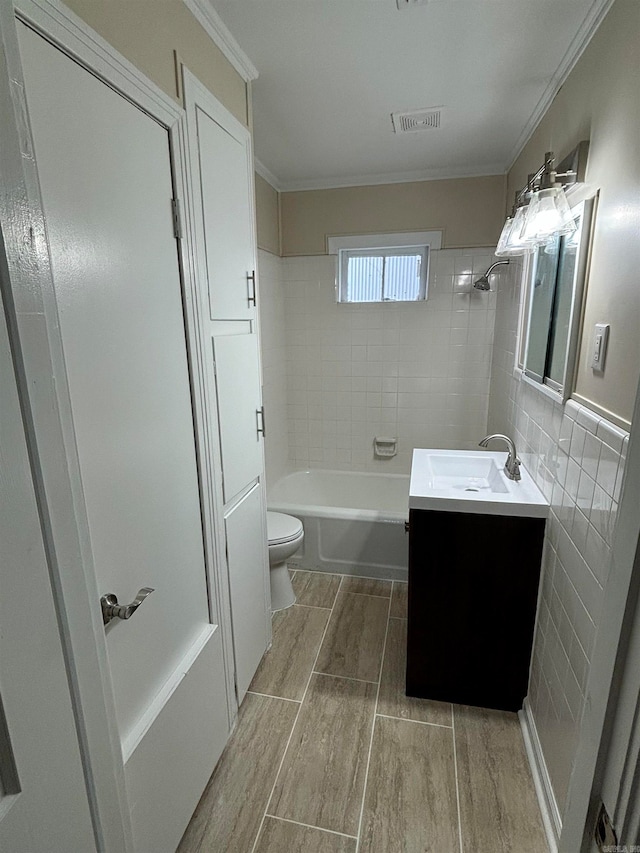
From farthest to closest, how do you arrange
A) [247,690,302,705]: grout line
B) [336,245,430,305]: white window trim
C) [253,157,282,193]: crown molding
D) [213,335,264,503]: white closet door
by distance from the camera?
1. [336,245,430,305]: white window trim
2. [253,157,282,193]: crown molding
3. [247,690,302,705]: grout line
4. [213,335,264,503]: white closet door

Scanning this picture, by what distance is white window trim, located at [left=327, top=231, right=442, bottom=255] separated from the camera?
298 cm

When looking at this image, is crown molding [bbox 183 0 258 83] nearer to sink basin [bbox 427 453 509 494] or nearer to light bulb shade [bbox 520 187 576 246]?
light bulb shade [bbox 520 187 576 246]

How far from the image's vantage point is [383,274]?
126 inches

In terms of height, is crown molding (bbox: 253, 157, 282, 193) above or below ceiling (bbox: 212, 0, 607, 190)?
below

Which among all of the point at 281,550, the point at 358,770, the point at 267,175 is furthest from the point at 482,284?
the point at 358,770

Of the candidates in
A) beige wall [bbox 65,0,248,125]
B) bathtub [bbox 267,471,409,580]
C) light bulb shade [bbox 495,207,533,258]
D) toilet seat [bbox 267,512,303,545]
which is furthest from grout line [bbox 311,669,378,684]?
beige wall [bbox 65,0,248,125]

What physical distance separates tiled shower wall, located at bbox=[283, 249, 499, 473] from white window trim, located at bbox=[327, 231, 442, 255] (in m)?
0.09

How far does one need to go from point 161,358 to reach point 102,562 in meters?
0.52

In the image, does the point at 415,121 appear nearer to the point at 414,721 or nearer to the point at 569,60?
the point at 569,60

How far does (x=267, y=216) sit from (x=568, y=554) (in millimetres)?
2641

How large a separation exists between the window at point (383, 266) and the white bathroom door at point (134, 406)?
2.13 metres

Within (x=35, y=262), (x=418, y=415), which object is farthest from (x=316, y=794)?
(x=418, y=415)

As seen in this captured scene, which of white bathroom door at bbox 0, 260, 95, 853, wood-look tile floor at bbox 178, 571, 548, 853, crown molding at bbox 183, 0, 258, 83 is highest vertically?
crown molding at bbox 183, 0, 258, 83

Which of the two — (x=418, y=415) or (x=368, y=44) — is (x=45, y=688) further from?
(x=418, y=415)
